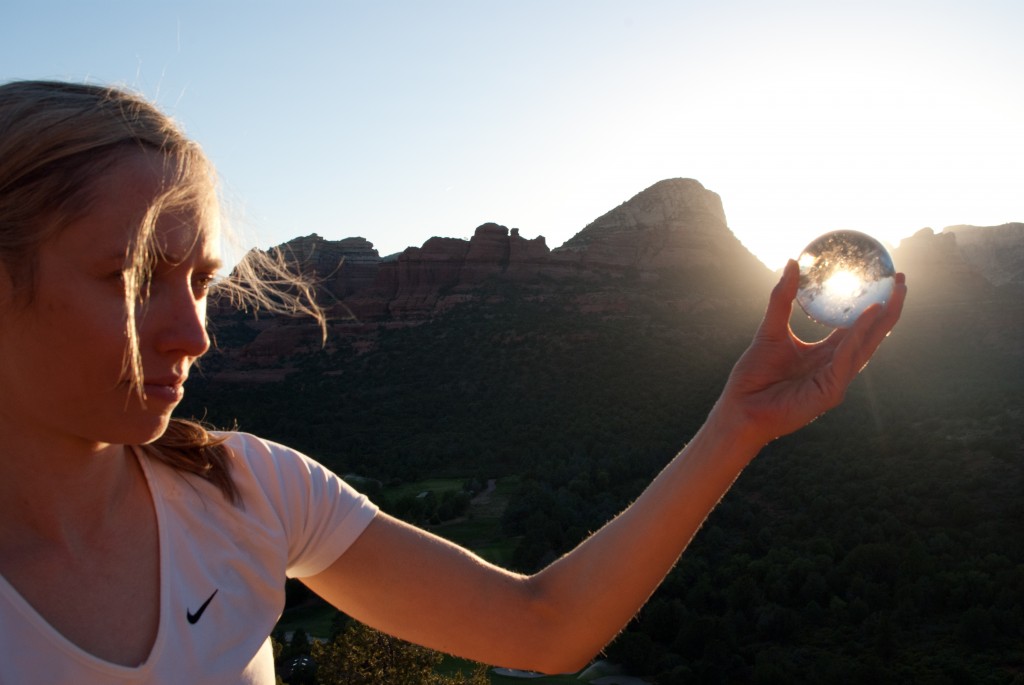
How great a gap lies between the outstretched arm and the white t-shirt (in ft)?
0.43

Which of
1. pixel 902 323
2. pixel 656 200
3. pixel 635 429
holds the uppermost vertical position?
pixel 656 200

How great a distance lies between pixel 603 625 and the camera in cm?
189

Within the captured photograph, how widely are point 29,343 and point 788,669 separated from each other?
1968 centimetres

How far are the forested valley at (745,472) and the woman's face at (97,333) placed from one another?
18.8 metres

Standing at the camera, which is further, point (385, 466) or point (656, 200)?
point (656, 200)

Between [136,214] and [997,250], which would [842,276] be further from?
[997,250]

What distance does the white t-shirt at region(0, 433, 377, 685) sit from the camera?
129cm

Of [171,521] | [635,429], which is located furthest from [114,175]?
[635,429]

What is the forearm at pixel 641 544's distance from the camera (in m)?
1.84

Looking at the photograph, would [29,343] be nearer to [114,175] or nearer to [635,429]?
[114,175]

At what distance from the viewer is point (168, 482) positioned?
1.63m

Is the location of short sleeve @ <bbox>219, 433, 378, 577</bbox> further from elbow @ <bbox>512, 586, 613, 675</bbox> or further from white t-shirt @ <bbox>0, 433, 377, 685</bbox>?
elbow @ <bbox>512, 586, 613, 675</bbox>

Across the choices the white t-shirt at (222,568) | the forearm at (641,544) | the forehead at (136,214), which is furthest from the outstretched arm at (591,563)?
the forehead at (136,214)

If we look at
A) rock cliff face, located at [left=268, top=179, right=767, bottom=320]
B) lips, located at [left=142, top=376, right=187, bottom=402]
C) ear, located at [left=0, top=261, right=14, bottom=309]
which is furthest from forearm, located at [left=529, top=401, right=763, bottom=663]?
rock cliff face, located at [left=268, top=179, right=767, bottom=320]
